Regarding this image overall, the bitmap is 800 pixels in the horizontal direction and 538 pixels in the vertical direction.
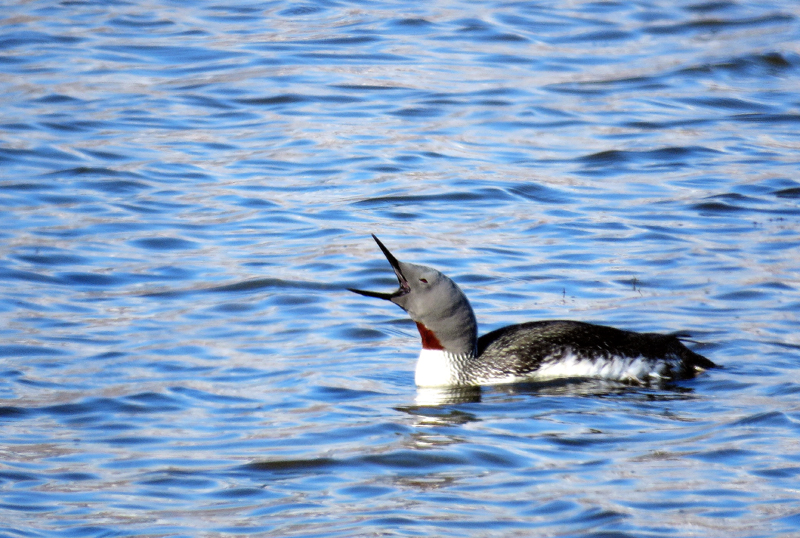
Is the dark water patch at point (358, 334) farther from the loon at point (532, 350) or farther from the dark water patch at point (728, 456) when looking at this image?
the dark water patch at point (728, 456)

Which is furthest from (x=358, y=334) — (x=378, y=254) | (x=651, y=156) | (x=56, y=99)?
(x=56, y=99)

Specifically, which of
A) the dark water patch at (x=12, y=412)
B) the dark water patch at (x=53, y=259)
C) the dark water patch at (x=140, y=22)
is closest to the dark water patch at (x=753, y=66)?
the dark water patch at (x=140, y=22)

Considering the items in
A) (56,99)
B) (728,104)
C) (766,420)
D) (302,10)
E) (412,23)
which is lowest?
(766,420)

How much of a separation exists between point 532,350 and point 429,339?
1.88 feet

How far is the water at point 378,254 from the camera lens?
5.73 m

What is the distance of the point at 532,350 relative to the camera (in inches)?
295

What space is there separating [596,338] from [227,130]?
20.9 feet

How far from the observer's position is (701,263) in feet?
31.2

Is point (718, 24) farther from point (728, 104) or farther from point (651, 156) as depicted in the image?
point (651, 156)

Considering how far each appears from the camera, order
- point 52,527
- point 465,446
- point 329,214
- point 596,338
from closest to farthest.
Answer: point 52,527 → point 465,446 → point 596,338 → point 329,214

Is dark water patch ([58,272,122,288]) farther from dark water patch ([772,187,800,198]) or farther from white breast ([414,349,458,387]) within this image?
dark water patch ([772,187,800,198])

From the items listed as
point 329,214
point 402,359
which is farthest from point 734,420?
point 329,214

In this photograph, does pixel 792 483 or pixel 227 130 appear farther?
pixel 227 130

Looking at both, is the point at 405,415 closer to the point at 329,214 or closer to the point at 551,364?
the point at 551,364
